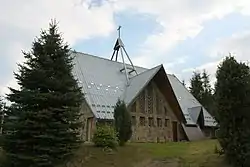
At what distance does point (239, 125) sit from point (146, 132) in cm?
1376

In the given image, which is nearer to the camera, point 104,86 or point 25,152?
point 25,152

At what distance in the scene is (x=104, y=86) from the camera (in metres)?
27.0

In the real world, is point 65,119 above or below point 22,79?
below

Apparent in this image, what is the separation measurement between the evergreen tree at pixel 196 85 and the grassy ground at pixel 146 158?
3328 centimetres

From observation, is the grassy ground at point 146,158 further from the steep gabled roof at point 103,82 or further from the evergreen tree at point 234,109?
the steep gabled roof at point 103,82

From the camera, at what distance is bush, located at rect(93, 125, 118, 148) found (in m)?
18.5

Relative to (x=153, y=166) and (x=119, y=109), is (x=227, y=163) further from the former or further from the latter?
(x=119, y=109)

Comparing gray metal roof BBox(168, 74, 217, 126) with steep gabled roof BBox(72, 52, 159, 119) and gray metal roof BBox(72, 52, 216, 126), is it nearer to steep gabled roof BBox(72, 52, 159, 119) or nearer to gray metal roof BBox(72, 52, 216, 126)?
gray metal roof BBox(72, 52, 216, 126)

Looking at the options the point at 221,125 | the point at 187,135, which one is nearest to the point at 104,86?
the point at 187,135

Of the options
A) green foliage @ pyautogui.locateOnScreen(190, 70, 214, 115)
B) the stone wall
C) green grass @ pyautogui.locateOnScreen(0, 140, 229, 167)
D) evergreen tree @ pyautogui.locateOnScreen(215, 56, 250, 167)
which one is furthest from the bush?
green foliage @ pyautogui.locateOnScreen(190, 70, 214, 115)

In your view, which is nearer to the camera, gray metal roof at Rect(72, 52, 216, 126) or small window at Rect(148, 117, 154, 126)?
gray metal roof at Rect(72, 52, 216, 126)

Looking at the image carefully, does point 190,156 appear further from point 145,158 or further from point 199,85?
point 199,85

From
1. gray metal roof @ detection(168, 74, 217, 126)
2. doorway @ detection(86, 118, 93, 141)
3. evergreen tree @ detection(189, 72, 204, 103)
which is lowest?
doorway @ detection(86, 118, 93, 141)

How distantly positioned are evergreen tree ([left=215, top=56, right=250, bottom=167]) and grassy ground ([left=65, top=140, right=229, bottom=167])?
107 centimetres
